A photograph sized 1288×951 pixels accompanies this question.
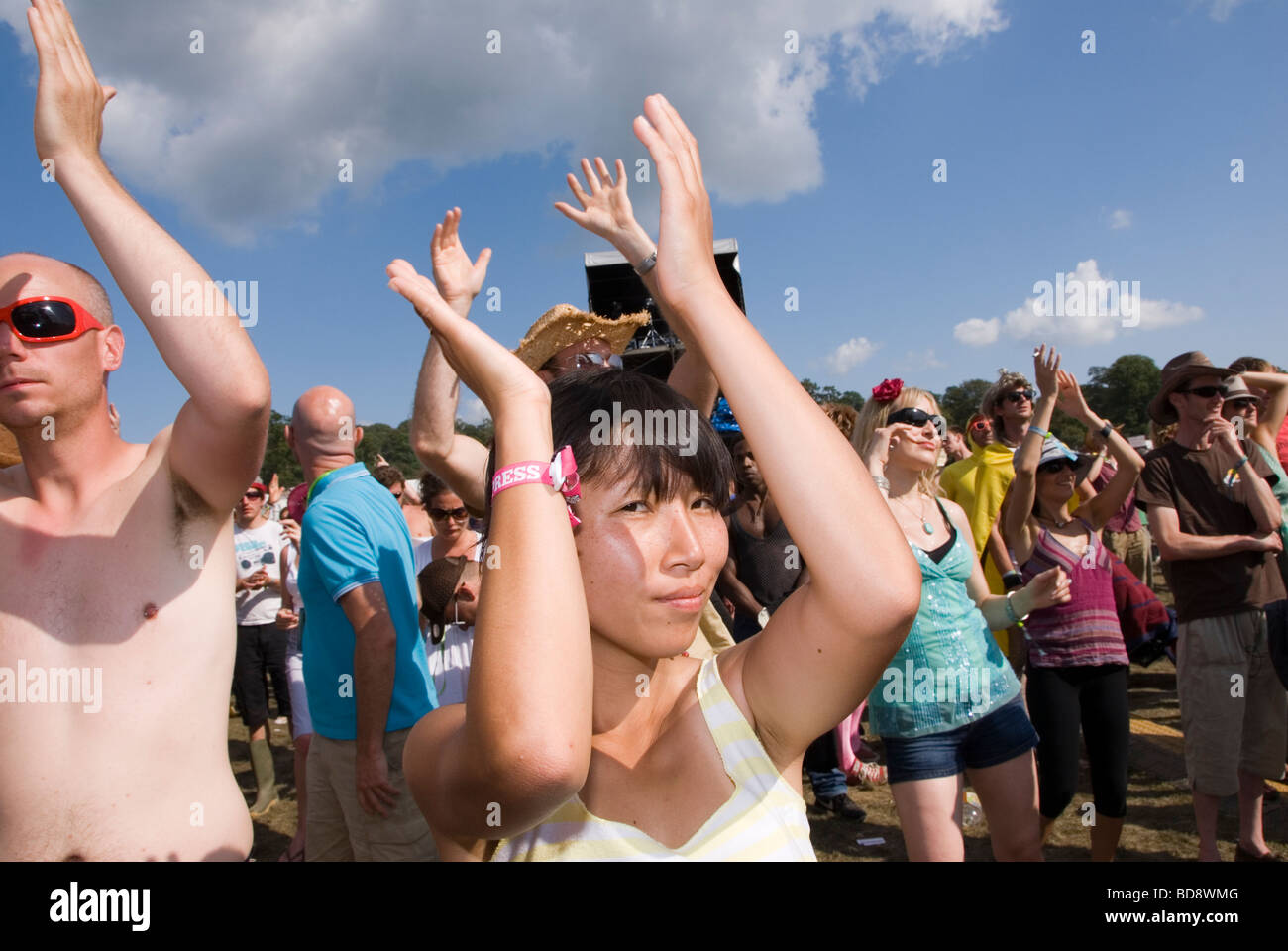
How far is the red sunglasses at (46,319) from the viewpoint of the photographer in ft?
6.03

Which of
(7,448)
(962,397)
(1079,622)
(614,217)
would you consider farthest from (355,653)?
(962,397)

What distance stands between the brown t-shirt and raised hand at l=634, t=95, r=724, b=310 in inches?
174

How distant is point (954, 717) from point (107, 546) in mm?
3015

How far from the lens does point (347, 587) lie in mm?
3289

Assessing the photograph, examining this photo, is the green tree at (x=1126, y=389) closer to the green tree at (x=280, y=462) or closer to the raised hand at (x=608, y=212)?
the green tree at (x=280, y=462)

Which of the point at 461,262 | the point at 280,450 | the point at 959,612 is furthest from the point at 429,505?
the point at 280,450

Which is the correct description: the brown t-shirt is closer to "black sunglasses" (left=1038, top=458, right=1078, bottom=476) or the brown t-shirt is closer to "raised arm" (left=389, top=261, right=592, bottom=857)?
"black sunglasses" (left=1038, top=458, right=1078, bottom=476)

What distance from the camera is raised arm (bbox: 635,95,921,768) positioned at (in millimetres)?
1315

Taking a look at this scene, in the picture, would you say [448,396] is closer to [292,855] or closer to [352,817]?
[352,817]

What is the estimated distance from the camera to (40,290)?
192cm

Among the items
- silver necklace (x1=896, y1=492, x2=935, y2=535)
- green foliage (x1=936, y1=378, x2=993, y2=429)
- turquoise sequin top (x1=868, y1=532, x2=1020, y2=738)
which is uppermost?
green foliage (x1=936, y1=378, x2=993, y2=429)

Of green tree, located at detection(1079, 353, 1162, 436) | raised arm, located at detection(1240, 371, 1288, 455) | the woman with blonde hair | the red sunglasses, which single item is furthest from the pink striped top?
green tree, located at detection(1079, 353, 1162, 436)

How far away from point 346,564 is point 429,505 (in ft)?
6.68
